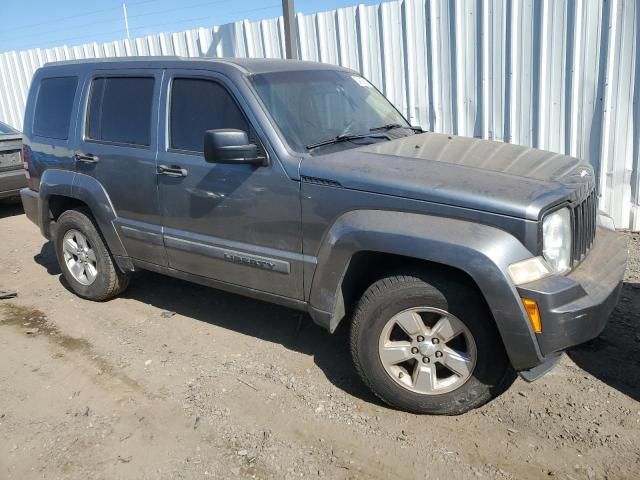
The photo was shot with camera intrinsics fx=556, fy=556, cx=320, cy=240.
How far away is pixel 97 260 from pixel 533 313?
11.9ft

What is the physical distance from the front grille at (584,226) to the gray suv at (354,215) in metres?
0.02

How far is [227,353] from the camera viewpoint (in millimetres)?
3969

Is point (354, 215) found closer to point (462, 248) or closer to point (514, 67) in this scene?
point (462, 248)

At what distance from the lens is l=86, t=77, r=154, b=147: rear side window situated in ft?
13.5

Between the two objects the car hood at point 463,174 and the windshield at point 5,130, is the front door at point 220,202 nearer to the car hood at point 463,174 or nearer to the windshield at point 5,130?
the car hood at point 463,174

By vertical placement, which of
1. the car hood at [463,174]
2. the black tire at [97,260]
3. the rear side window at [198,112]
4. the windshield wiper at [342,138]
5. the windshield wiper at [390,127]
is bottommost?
the black tire at [97,260]

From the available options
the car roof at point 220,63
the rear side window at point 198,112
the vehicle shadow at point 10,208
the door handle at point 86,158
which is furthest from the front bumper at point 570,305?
the vehicle shadow at point 10,208

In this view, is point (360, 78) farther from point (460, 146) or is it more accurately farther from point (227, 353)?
point (227, 353)

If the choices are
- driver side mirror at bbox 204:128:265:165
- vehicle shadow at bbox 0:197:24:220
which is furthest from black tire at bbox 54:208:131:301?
vehicle shadow at bbox 0:197:24:220

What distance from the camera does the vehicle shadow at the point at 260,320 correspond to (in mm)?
3695

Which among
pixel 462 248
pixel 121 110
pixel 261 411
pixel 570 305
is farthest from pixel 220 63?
pixel 570 305

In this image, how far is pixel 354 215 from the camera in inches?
120

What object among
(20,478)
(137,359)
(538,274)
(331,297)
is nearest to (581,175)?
(538,274)

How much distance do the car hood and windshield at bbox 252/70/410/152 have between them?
27 cm
